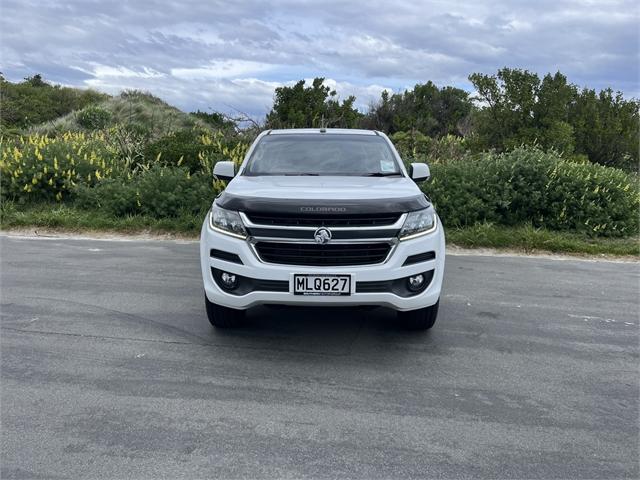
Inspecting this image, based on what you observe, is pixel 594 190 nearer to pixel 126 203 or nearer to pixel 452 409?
pixel 452 409

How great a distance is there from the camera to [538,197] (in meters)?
9.55

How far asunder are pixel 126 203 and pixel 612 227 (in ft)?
27.8

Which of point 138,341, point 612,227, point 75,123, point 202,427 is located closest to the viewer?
point 202,427

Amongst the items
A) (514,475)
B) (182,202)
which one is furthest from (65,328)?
(182,202)

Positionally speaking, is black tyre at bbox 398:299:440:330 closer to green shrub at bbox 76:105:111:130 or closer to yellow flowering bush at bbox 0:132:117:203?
yellow flowering bush at bbox 0:132:117:203

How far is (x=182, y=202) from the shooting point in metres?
9.85

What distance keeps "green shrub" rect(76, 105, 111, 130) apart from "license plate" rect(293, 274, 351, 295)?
2160 centimetres

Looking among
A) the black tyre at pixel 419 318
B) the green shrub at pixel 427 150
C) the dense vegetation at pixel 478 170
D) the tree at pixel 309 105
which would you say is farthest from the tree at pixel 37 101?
the black tyre at pixel 419 318

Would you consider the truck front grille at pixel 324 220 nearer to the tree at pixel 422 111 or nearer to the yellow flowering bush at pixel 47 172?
the yellow flowering bush at pixel 47 172

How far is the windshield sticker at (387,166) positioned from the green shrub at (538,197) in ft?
13.5

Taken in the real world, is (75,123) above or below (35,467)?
above

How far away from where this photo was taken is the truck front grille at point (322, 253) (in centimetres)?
401

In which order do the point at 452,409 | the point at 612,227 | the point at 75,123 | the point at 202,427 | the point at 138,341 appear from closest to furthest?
1. the point at 202,427
2. the point at 452,409
3. the point at 138,341
4. the point at 612,227
5. the point at 75,123

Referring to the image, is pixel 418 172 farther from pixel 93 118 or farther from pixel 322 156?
pixel 93 118
